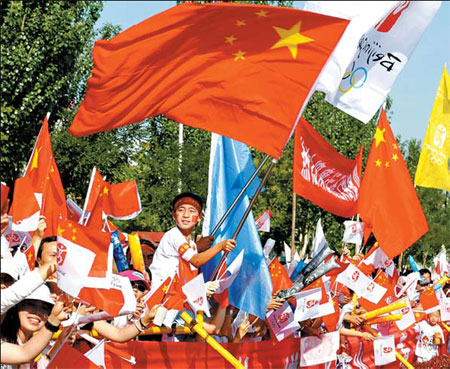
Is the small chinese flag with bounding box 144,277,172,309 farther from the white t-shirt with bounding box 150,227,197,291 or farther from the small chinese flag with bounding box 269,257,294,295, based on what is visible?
the small chinese flag with bounding box 269,257,294,295

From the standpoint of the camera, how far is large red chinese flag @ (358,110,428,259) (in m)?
10.1

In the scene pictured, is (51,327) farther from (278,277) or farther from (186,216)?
(278,277)

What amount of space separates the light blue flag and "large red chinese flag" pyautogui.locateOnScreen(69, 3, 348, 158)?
1438mm

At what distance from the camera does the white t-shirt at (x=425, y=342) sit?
43.8 feet

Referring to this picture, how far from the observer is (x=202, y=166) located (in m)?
29.6

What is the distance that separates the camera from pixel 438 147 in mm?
13031

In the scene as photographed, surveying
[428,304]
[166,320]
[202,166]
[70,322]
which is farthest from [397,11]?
[202,166]

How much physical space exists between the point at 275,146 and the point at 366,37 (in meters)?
2.74

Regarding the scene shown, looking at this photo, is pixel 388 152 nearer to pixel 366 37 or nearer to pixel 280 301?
pixel 366 37

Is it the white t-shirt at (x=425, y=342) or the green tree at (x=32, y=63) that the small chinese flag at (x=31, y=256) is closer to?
the white t-shirt at (x=425, y=342)

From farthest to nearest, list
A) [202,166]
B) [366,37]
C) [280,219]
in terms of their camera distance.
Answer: [280,219] → [202,166] → [366,37]

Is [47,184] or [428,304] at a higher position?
[47,184]

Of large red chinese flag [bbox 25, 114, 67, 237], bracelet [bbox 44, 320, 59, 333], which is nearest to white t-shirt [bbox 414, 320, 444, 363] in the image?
large red chinese flag [bbox 25, 114, 67, 237]

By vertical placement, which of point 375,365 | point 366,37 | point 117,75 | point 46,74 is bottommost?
point 375,365
